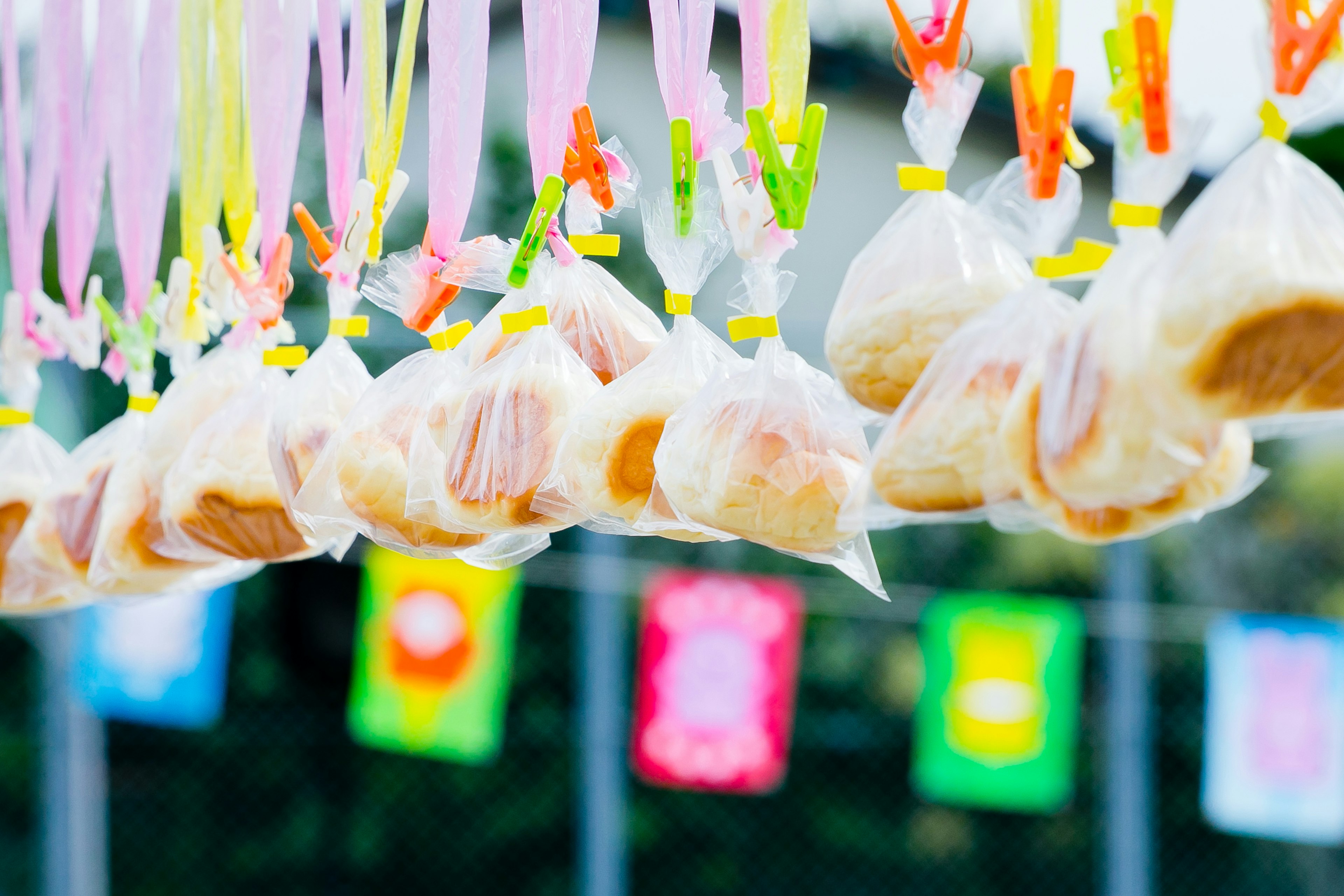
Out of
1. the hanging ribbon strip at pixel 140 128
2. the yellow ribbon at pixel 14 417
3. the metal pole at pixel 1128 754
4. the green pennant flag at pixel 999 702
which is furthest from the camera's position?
the green pennant flag at pixel 999 702

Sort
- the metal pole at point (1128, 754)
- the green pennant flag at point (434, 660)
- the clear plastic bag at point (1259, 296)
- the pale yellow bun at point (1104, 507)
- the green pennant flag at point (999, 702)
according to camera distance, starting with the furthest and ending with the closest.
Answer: the green pennant flag at point (434, 660)
the green pennant flag at point (999, 702)
the metal pole at point (1128, 754)
the pale yellow bun at point (1104, 507)
the clear plastic bag at point (1259, 296)

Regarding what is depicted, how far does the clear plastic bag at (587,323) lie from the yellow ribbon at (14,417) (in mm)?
697

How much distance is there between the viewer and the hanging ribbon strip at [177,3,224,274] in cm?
127

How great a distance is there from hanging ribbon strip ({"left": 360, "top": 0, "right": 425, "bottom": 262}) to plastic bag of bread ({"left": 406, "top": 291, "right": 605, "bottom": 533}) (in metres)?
0.17

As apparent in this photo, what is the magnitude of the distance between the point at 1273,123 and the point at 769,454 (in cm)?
38

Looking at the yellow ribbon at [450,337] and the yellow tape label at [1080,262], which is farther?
the yellow ribbon at [450,337]

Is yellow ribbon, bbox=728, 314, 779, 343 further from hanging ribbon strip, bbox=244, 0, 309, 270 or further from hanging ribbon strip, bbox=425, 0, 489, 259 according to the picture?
hanging ribbon strip, bbox=244, 0, 309, 270

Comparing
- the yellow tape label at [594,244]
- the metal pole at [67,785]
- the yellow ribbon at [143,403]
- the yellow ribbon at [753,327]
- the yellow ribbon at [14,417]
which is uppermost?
the yellow tape label at [594,244]

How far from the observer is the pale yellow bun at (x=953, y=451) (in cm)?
82

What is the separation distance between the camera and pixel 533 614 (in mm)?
3828

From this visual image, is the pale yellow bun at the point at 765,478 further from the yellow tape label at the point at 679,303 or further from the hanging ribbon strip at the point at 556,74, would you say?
the hanging ribbon strip at the point at 556,74

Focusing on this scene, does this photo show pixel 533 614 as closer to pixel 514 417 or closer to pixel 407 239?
Answer: pixel 407 239

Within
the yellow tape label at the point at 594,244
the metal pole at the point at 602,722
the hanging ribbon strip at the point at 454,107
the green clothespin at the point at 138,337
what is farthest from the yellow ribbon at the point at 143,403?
the metal pole at the point at 602,722

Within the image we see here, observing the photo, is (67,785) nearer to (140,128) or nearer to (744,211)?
(140,128)
